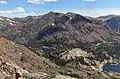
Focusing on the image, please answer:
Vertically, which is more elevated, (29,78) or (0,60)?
(0,60)

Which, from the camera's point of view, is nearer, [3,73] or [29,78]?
[3,73]

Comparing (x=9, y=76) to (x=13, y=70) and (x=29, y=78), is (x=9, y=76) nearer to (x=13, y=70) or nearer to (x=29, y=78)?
(x=13, y=70)

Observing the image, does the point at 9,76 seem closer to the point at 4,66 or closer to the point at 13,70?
the point at 13,70

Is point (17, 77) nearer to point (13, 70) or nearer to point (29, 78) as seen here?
point (13, 70)

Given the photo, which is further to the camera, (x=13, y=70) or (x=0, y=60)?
(x=0, y=60)

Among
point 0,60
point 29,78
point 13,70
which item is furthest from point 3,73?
point 29,78

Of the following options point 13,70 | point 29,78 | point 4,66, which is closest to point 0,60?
point 4,66

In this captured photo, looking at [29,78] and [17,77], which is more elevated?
[17,77]

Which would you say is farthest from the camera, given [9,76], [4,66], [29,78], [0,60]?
[29,78]

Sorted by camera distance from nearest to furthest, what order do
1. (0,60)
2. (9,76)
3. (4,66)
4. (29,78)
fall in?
(9,76)
(4,66)
(0,60)
(29,78)
